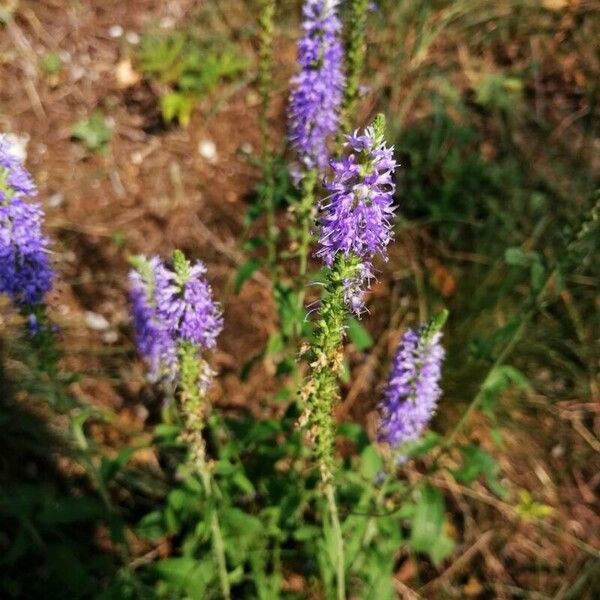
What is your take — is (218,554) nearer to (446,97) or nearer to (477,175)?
(477,175)

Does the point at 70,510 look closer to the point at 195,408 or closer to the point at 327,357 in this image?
the point at 195,408

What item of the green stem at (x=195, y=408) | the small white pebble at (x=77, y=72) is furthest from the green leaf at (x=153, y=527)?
the small white pebble at (x=77, y=72)

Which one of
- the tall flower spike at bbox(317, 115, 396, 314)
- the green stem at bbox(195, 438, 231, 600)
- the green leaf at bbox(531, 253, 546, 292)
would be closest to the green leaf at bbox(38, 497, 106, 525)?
the green stem at bbox(195, 438, 231, 600)

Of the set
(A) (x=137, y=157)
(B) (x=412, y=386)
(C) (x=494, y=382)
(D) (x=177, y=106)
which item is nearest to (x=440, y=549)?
(C) (x=494, y=382)

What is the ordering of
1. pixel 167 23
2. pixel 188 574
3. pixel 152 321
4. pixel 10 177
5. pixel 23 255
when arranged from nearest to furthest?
pixel 10 177 < pixel 23 255 < pixel 152 321 < pixel 188 574 < pixel 167 23

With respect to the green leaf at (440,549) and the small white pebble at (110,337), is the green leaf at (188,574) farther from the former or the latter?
the small white pebble at (110,337)

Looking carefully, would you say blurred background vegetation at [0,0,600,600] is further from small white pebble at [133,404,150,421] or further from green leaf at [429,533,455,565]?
green leaf at [429,533,455,565]
